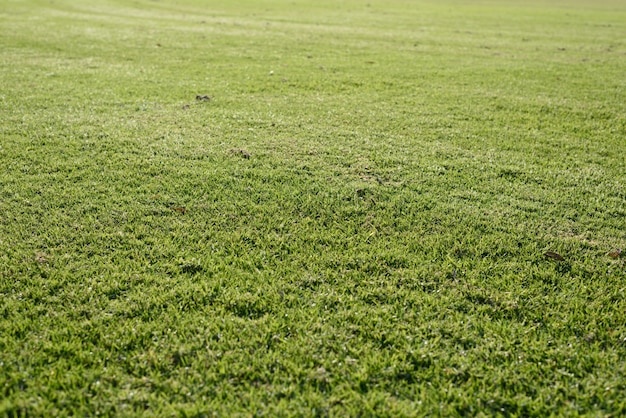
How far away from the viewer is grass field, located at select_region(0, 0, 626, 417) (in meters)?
3.19

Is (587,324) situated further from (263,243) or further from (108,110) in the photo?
(108,110)

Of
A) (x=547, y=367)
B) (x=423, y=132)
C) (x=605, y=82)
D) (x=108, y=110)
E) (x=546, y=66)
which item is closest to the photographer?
(x=547, y=367)

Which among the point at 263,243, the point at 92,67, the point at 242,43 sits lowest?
the point at 263,243

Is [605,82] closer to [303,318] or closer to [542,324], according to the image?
[542,324]

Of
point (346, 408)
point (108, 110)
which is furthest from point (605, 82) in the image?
point (346, 408)

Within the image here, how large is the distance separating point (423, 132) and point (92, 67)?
8.32 m

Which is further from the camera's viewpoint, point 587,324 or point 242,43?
point 242,43

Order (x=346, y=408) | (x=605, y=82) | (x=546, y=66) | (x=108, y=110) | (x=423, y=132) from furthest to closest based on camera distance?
(x=546, y=66)
(x=605, y=82)
(x=108, y=110)
(x=423, y=132)
(x=346, y=408)

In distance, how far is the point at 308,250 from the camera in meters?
4.58

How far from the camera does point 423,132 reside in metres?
7.81

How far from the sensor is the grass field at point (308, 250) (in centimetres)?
319

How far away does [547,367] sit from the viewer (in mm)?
3334

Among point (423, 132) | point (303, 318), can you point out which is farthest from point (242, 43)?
point (303, 318)

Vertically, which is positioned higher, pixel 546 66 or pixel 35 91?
pixel 546 66
